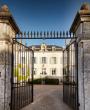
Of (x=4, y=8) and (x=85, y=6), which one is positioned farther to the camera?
(x=4, y=8)

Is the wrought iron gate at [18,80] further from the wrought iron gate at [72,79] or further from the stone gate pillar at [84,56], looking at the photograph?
the stone gate pillar at [84,56]

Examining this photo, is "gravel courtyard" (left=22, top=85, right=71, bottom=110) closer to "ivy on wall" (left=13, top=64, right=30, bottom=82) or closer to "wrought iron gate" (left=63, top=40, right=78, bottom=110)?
"wrought iron gate" (left=63, top=40, right=78, bottom=110)

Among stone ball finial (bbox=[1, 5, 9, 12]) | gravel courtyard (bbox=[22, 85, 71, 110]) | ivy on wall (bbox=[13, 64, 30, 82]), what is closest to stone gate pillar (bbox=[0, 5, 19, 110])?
stone ball finial (bbox=[1, 5, 9, 12])

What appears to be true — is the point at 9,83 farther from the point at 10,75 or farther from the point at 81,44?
the point at 81,44

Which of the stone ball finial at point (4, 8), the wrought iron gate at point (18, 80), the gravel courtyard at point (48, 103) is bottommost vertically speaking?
the gravel courtyard at point (48, 103)

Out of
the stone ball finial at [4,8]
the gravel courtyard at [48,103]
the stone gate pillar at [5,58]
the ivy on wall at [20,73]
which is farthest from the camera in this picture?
the gravel courtyard at [48,103]

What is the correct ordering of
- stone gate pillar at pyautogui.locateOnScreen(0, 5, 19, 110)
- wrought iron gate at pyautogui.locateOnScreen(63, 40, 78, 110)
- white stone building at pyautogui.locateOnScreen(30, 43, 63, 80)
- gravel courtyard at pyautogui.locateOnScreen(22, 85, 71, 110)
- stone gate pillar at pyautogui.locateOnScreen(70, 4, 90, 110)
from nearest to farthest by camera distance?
stone gate pillar at pyautogui.locateOnScreen(70, 4, 90, 110), stone gate pillar at pyautogui.locateOnScreen(0, 5, 19, 110), wrought iron gate at pyautogui.locateOnScreen(63, 40, 78, 110), gravel courtyard at pyautogui.locateOnScreen(22, 85, 71, 110), white stone building at pyautogui.locateOnScreen(30, 43, 63, 80)

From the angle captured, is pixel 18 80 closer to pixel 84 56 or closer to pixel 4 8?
pixel 4 8

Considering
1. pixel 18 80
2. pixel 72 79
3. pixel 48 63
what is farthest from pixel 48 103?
pixel 48 63

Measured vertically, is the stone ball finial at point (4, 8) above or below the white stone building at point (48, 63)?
above

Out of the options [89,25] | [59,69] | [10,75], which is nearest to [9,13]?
[10,75]

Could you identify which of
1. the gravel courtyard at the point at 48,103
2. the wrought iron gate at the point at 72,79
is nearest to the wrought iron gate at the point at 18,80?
the gravel courtyard at the point at 48,103

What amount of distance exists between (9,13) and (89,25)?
2.57 m

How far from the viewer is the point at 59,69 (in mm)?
38188
